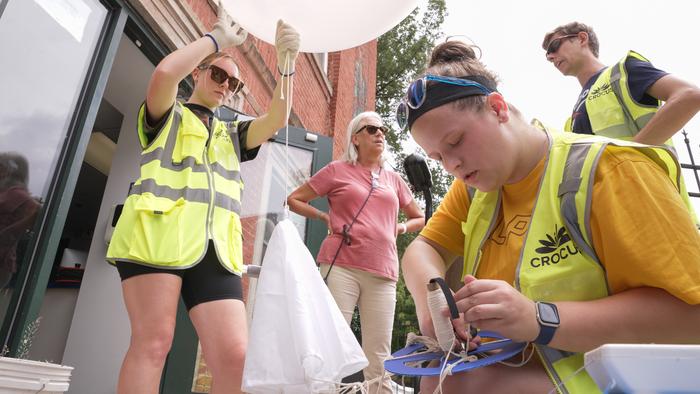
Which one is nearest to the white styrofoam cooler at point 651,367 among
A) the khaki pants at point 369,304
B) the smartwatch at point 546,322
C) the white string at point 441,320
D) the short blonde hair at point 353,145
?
the smartwatch at point 546,322

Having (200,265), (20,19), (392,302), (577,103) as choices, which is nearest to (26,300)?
(200,265)

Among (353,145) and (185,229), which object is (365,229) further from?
(185,229)

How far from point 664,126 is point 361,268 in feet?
5.68

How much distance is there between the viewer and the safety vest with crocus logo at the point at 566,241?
2.95 feet

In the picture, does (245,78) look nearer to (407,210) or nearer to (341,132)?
(407,210)

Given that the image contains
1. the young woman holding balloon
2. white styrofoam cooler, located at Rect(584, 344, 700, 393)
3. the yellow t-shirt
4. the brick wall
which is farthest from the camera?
the brick wall

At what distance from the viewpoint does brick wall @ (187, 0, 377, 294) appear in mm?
4203

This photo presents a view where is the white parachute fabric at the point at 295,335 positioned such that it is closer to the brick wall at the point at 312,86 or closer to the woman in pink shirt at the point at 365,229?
the woman in pink shirt at the point at 365,229

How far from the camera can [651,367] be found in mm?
430

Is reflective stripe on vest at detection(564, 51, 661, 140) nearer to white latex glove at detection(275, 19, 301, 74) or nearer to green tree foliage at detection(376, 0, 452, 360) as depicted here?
white latex glove at detection(275, 19, 301, 74)

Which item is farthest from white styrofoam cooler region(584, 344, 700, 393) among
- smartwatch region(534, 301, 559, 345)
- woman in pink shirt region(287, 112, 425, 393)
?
woman in pink shirt region(287, 112, 425, 393)

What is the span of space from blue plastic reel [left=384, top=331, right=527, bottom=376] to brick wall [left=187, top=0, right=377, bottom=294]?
10.6 feet

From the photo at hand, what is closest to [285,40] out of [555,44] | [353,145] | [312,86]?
[555,44]

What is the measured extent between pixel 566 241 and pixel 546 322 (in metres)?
0.19
